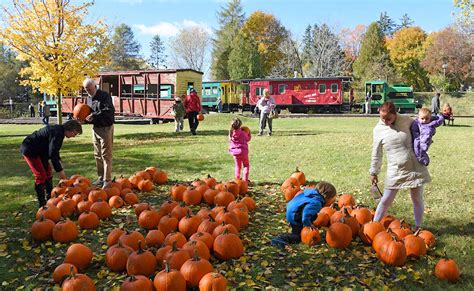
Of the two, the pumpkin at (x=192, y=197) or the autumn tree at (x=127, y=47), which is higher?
the autumn tree at (x=127, y=47)

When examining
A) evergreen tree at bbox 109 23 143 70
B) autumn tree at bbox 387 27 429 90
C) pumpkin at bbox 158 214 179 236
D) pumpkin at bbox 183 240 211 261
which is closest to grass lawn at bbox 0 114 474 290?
pumpkin at bbox 183 240 211 261

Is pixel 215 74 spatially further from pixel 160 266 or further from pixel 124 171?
pixel 160 266

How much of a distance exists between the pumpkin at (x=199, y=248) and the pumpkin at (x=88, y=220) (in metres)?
1.74

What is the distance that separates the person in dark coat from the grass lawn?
0.63 meters

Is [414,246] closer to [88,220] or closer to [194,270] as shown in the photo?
[194,270]

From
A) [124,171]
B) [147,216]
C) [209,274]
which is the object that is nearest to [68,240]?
[147,216]

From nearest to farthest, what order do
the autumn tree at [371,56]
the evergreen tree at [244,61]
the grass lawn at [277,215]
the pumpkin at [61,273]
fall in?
the pumpkin at [61,273], the grass lawn at [277,215], the autumn tree at [371,56], the evergreen tree at [244,61]

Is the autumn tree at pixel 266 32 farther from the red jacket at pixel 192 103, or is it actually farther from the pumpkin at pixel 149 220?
the pumpkin at pixel 149 220

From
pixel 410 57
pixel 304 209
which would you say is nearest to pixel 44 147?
pixel 304 209

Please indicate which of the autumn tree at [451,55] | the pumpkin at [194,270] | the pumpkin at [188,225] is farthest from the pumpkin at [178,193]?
the autumn tree at [451,55]

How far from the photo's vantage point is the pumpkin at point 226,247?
165 inches

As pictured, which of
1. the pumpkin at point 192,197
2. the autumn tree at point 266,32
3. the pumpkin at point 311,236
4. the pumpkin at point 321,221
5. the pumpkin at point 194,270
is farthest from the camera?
the autumn tree at point 266,32

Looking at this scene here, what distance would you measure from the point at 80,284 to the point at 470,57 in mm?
56046

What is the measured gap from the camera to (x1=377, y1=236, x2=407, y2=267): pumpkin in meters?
4.00
